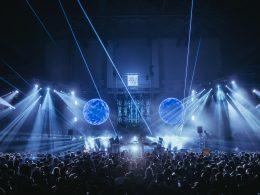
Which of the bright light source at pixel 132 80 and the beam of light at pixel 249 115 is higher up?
the bright light source at pixel 132 80

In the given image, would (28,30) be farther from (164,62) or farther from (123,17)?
(164,62)

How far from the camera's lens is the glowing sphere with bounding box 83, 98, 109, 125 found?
983 inches

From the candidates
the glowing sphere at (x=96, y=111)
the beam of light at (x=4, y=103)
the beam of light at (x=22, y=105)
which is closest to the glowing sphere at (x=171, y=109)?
the glowing sphere at (x=96, y=111)

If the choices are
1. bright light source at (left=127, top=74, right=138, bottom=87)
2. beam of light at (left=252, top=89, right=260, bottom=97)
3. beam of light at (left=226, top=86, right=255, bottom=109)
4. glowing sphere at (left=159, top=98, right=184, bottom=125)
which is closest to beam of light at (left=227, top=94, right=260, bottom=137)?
beam of light at (left=226, top=86, right=255, bottom=109)

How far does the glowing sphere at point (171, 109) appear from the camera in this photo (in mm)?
25469

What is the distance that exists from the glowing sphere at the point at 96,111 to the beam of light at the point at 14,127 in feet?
16.1

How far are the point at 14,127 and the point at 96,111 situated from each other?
747 centimetres

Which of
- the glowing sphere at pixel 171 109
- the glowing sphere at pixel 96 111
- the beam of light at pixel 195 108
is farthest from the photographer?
the beam of light at pixel 195 108

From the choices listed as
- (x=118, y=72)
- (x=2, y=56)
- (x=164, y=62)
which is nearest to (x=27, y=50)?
(x=2, y=56)

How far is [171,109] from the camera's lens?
25.8 metres

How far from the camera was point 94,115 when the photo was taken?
82.0 feet

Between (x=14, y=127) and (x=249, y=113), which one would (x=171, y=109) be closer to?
(x=249, y=113)

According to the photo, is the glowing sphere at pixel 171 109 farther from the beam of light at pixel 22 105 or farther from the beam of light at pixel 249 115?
the beam of light at pixel 22 105

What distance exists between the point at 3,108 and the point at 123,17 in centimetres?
1335
